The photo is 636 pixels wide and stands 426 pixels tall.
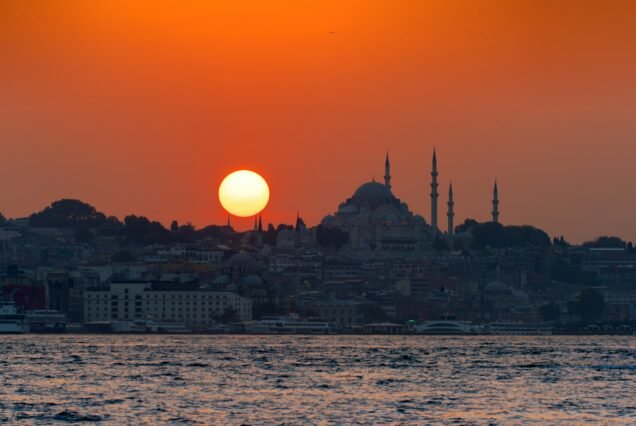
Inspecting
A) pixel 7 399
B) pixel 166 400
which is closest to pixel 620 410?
pixel 166 400

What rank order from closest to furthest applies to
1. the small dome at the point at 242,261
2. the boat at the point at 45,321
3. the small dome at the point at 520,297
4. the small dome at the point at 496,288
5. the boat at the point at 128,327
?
1. the boat at the point at 45,321
2. the boat at the point at 128,327
3. the small dome at the point at 520,297
4. the small dome at the point at 496,288
5. the small dome at the point at 242,261

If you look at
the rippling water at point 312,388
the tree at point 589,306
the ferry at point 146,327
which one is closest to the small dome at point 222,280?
the ferry at point 146,327

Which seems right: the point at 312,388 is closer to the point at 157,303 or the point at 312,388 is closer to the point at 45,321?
the point at 45,321

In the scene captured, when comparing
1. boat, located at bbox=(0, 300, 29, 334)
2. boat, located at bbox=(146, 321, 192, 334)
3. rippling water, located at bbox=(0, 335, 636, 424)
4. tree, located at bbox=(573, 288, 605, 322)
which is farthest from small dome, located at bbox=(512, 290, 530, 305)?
rippling water, located at bbox=(0, 335, 636, 424)

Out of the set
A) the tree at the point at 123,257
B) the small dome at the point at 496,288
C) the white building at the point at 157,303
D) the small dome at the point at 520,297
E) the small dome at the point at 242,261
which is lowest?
the white building at the point at 157,303

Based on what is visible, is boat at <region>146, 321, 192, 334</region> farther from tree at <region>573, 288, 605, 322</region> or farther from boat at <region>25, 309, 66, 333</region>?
tree at <region>573, 288, 605, 322</region>

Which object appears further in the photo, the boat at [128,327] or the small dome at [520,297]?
the small dome at [520,297]

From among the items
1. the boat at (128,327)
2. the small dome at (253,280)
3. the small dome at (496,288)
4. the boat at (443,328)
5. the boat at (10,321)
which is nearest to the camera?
the boat at (10,321)

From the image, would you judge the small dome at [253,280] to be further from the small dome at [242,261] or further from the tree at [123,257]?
the tree at [123,257]
